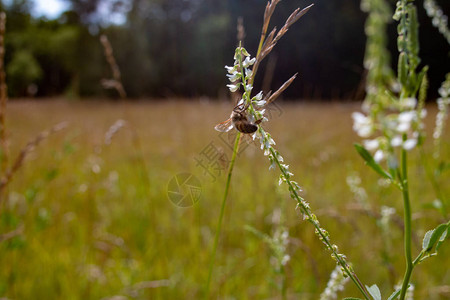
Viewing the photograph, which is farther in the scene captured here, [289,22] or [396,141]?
[289,22]

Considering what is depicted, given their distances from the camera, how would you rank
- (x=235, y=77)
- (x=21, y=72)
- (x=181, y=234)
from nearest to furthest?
1. (x=235, y=77)
2. (x=181, y=234)
3. (x=21, y=72)

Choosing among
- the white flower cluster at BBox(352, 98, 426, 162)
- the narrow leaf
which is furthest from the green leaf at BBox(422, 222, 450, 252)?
the white flower cluster at BBox(352, 98, 426, 162)

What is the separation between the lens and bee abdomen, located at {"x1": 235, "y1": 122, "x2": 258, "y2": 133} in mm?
490

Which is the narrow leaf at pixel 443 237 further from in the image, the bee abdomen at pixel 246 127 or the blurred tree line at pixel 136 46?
the blurred tree line at pixel 136 46

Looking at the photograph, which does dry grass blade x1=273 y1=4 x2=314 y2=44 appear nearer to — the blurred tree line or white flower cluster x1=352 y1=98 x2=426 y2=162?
white flower cluster x1=352 y1=98 x2=426 y2=162

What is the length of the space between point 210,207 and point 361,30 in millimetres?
7036

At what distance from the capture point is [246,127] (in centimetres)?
50

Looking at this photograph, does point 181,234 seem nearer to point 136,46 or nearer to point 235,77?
point 235,77

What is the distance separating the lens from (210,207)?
285 centimetres

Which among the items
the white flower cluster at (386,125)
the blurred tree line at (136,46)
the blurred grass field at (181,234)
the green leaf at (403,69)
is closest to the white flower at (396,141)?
the white flower cluster at (386,125)

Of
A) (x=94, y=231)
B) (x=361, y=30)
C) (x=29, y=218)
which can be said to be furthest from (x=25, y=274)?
(x=361, y=30)

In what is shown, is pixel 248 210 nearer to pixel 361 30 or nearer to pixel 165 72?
pixel 361 30

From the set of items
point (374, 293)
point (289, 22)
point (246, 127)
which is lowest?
point (374, 293)

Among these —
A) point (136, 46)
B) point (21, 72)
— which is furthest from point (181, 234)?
point (136, 46)
